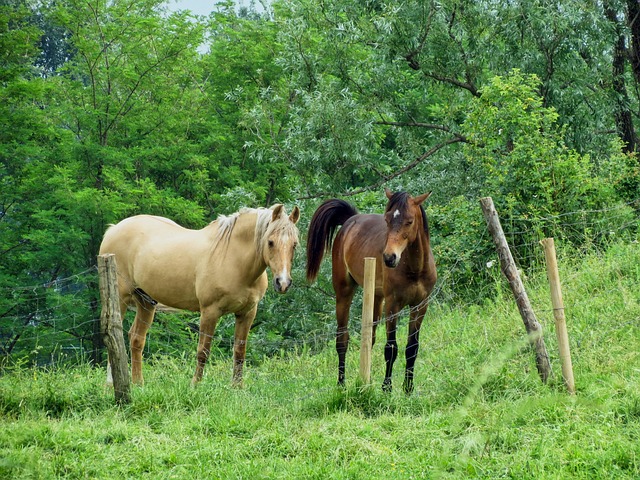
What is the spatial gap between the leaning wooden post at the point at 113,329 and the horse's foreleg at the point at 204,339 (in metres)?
1.03

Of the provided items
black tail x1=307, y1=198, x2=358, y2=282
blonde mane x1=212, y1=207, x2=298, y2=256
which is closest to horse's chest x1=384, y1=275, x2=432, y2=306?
blonde mane x1=212, y1=207, x2=298, y2=256

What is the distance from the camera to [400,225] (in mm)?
7285

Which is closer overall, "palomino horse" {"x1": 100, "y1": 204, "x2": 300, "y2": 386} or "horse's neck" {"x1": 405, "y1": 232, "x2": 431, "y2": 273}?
"horse's neck" {"x1": 405, "y1": 232, "x2": 431, "y2": 273}

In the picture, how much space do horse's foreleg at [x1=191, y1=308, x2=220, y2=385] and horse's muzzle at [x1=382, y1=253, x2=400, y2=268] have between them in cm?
220

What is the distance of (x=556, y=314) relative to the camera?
6.73 meters

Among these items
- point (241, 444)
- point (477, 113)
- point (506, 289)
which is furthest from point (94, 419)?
point (477, 113)

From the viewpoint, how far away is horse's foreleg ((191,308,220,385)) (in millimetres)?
8109

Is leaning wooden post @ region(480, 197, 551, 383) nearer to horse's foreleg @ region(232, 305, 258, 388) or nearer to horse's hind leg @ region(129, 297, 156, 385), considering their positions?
horse's foreleg @ region(232, 305, 258, 388)

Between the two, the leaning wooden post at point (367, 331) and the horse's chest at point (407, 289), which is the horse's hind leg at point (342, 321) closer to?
the horse's chest at point (407, 289)

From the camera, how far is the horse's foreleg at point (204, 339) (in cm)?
811

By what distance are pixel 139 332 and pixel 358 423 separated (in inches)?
157

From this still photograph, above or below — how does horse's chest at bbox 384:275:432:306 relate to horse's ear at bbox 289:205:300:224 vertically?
below

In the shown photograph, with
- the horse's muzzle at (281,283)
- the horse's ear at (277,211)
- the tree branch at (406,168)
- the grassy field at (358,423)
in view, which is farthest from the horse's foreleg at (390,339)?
the tree branch at (406,168)

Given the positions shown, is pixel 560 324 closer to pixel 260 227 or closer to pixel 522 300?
pixel 522 300
